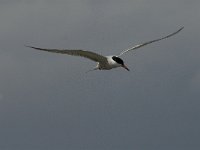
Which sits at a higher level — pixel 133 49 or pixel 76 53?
pixel 133 49

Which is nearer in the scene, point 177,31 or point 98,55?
point 98,55

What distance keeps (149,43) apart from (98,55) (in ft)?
30.8

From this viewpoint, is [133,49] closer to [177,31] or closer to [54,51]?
[177,31]

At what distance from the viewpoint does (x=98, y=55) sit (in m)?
49.9

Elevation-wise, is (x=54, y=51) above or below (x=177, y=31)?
below

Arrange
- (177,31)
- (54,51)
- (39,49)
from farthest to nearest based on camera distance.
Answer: (177,31) < (54,51) < (39,49)

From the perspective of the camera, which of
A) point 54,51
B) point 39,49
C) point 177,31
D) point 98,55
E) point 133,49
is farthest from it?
point 133,49

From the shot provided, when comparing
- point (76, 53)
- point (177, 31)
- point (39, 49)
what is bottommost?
point (39, 49)

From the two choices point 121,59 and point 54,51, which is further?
point 121,59

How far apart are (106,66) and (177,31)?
7024 mm

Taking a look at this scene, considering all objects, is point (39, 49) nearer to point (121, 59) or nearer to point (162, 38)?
point (121, 59)

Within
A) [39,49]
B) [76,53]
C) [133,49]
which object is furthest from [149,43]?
[39,49]

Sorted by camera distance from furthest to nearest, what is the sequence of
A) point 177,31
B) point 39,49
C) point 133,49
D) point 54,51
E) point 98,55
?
1. point 133,49
2. point 177,31
3. point 98,55
4. point 54,51
5. point 39,49

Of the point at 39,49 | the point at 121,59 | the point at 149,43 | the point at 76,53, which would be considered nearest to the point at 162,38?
the point at 149,43
